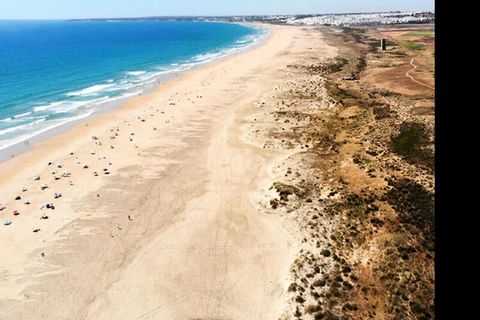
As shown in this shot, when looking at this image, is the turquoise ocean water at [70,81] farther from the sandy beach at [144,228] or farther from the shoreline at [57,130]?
the sandy beach at [144,228]

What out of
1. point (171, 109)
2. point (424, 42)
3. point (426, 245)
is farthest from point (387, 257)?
point (424, 42)

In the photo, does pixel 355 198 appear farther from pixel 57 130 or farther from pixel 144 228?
pixel 57 130

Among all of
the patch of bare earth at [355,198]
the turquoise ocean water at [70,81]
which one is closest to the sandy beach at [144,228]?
the patch of bare earth at [355,198]

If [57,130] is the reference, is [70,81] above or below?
above

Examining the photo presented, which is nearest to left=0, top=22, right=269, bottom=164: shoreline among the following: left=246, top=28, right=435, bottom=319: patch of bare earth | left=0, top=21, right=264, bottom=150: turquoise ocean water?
left=0, top=21, right=264, bottom=150: turquoise ocean water

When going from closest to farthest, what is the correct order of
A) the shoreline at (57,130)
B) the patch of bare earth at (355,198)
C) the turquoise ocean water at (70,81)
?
1. the patch of bare earth at (355,198)
2. the shoreline at (57,130)
3. the turquoise ocean water at (70,81)

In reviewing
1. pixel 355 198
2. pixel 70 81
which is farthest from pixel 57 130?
pixel 355 198

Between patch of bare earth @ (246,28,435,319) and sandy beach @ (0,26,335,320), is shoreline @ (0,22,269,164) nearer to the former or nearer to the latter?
sandy beach @ (0,26,335,320)
